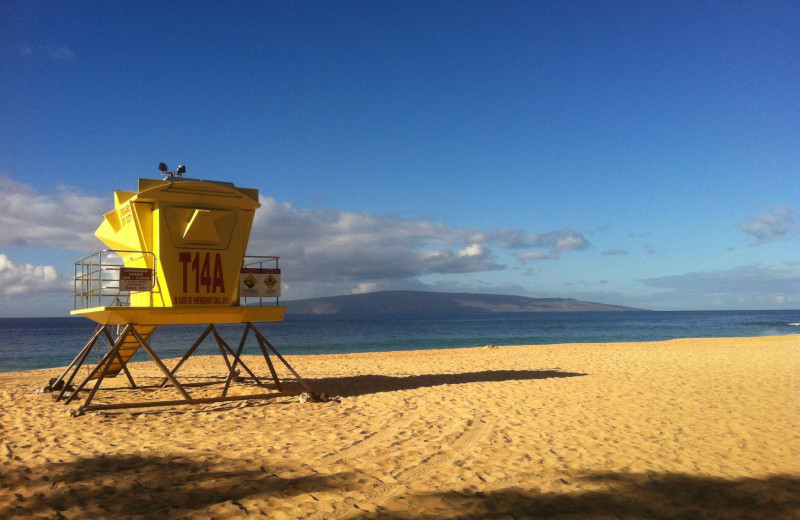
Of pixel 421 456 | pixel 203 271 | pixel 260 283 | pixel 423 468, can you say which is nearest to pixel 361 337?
pixel 260 283

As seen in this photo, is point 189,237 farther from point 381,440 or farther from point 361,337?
point 361,337

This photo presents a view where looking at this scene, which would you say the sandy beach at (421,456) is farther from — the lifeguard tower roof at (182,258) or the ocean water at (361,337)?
the ocean water at (361,337)

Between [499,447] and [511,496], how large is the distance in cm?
213

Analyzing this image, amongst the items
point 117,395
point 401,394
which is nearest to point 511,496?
point 401,394

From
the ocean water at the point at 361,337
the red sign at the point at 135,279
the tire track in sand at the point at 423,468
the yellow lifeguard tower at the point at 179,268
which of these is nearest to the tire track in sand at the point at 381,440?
the tire track in sand at the point at 423,468

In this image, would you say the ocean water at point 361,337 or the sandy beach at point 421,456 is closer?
the sandy beach at point 421,456

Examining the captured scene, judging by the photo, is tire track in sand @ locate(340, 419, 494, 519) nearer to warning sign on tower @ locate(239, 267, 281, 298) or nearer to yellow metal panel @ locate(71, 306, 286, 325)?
yellow metal panel @ locate(71, 306, 286, 325)

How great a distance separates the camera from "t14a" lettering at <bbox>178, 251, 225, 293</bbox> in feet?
39.9

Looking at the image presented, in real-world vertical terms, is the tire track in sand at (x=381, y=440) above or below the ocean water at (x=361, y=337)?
above

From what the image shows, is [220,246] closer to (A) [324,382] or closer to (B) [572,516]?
(A) [324,382]

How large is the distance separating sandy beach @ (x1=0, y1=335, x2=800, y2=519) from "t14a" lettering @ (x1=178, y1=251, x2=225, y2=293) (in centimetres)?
264

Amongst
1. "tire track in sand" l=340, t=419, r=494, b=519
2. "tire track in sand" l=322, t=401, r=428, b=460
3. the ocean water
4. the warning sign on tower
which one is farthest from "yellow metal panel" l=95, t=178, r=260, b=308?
the ocean water

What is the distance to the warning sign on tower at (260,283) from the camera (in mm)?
13109

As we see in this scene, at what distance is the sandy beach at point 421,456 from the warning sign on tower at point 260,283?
2.50m
